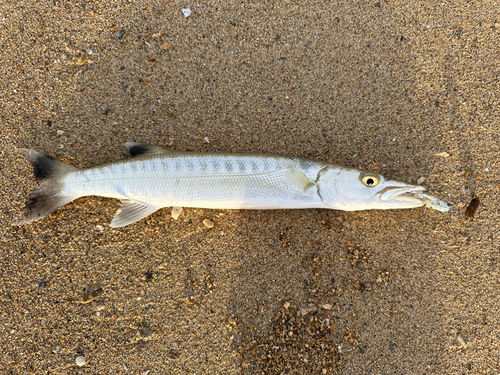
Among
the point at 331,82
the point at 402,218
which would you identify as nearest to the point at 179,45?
the point at 331,82

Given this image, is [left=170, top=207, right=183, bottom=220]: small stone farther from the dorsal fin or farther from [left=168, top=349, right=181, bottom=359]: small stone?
[left=168, top=349, right=181, bottom=359]: small stone

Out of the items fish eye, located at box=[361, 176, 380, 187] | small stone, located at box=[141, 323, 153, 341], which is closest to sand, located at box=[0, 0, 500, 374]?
small stone, located at box=[141, 323, 153, 341]

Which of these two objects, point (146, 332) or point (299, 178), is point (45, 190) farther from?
point (299, 178)

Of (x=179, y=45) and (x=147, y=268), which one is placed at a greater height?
(x=179, y=45)

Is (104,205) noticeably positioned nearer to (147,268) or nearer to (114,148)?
(114,148)

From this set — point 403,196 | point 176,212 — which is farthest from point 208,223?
point 403,196

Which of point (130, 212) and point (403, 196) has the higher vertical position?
point (403, 196)
